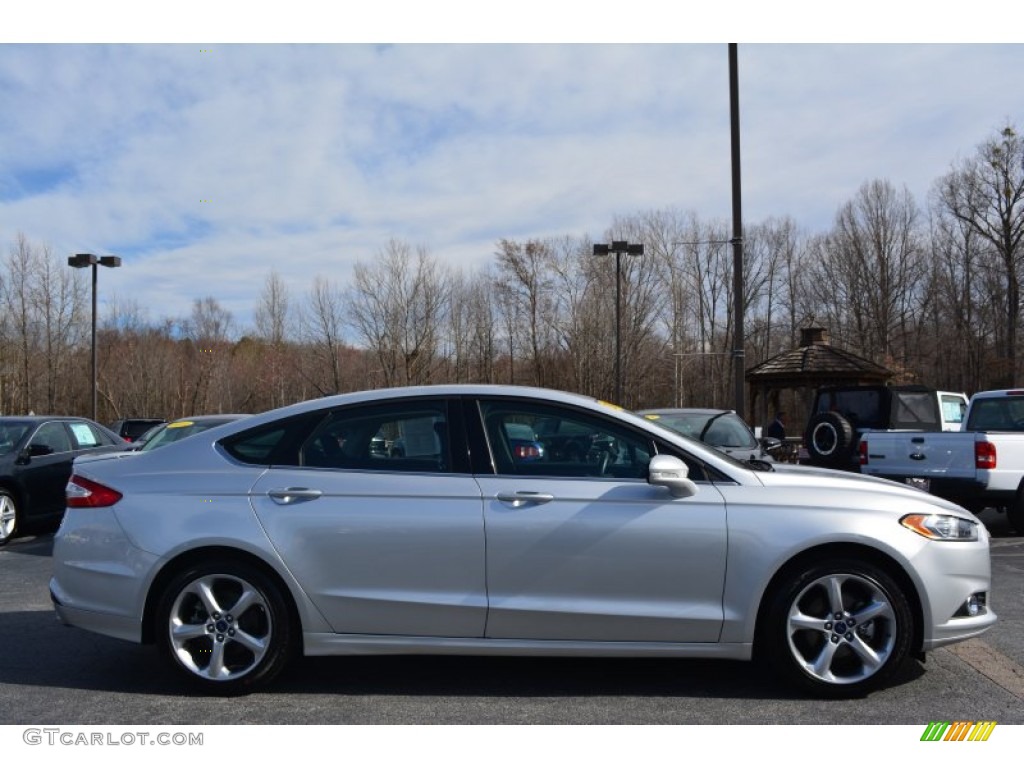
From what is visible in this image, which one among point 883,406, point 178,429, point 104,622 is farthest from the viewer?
point 883,406

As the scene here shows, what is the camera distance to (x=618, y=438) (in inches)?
182

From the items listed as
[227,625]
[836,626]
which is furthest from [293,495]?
[836,626]

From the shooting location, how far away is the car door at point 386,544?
173 inches

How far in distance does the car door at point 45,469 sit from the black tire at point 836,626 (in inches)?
366

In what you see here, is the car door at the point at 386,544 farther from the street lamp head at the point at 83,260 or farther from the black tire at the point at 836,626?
the street lamp head at the point at 83,260

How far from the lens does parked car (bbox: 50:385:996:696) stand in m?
4.37

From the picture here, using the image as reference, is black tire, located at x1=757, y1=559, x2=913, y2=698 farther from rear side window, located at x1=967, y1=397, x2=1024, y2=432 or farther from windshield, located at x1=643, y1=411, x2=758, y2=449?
rear side window, located at x1=967, y1=397, x2=1024, y2=432

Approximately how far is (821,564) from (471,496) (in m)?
1.78

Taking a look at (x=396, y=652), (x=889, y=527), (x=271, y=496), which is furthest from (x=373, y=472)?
(x=889, y=527)

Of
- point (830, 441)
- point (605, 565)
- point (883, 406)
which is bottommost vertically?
point (605, 565)

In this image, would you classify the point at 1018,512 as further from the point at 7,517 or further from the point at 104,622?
the point at 7,517

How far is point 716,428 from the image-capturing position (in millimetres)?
11352

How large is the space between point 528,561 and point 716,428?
24.4 feet

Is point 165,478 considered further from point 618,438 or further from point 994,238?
point 994,238
